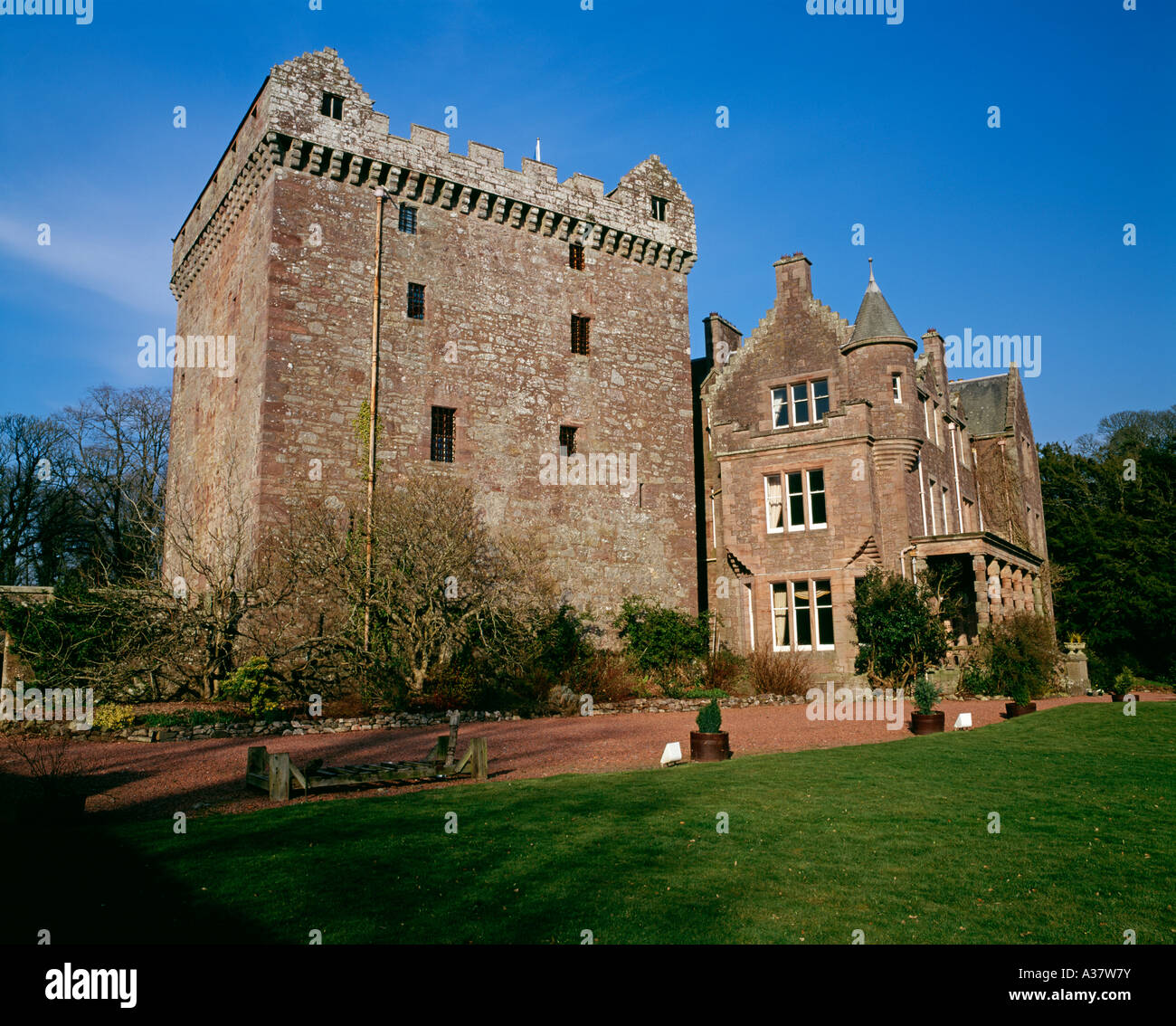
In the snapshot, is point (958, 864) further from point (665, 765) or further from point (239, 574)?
point (239, 574)

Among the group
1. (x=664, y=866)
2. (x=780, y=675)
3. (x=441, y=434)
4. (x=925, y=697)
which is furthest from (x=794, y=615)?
(x=664, y=866)

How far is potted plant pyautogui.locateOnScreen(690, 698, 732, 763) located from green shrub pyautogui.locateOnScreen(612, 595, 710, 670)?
40.5ft

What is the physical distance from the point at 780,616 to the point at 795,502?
140 inches

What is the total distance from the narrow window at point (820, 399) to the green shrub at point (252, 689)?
1816 centimetres

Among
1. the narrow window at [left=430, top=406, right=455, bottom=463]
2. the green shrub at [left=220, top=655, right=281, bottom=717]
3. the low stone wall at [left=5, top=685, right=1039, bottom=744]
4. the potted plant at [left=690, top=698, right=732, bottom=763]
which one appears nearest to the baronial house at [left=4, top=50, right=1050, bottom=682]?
the narrow window at [left=430, top=406, right=455, bottom=463]

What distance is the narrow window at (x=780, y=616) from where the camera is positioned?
26062 millimetres

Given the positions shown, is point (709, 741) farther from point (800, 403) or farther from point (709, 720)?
point (800, 403)

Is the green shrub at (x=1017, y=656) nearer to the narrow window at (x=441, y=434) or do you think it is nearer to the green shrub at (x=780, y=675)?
the green shrub at (x=780, y=675)

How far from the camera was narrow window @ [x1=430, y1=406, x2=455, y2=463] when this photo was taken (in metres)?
24.2

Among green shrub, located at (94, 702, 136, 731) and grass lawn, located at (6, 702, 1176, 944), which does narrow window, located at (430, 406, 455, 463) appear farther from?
grass lawn, located at (6, 702, 1176, 944)

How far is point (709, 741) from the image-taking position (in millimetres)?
13297

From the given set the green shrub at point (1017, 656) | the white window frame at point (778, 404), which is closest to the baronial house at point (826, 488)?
the white window frame at point (778, 404)
